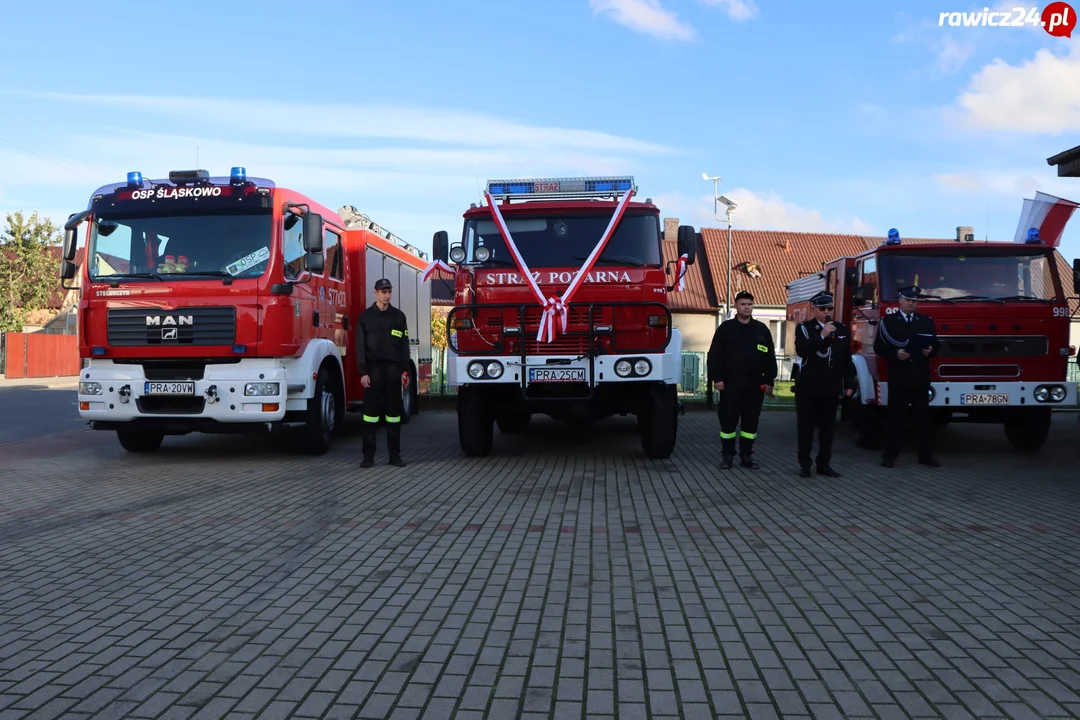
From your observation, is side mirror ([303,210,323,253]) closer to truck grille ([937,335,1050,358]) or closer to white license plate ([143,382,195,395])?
white license plate ([143,382,195,395])

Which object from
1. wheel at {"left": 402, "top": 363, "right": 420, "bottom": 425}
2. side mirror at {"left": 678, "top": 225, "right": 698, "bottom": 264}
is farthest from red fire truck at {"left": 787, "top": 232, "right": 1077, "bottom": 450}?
wheel at {"left": 402, "top": 363, "right": 420, "bottom": 425}

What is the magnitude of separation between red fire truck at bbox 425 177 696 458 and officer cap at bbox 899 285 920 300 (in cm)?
257

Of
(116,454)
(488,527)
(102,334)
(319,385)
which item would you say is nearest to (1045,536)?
(488,527)

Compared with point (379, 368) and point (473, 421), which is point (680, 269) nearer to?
point (473, 421)

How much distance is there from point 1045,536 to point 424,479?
5.47 m

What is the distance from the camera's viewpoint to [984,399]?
1089 cm

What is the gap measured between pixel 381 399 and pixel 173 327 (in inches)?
92.3

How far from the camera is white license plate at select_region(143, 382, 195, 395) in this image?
1008 centimetres

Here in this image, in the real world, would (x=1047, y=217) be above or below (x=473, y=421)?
above

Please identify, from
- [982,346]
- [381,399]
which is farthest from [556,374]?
[982,346]

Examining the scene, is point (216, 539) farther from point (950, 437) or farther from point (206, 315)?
point (950, 437)

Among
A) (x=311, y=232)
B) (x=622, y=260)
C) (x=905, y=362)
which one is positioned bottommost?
(x=905, y=362)

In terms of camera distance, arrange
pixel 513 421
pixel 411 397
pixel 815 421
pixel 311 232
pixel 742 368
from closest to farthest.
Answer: pixel 815 421, pixel 742 368, pixel 311 232, pixel 513 421, pixel 411 397

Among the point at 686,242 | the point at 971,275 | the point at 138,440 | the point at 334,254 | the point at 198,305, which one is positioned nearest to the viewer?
the point at 198,305
